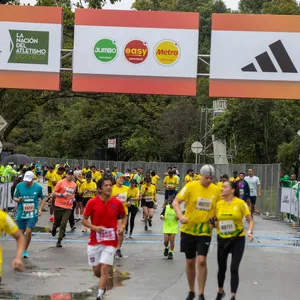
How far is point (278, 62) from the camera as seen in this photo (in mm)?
23594

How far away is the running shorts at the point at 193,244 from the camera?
10.9 metres

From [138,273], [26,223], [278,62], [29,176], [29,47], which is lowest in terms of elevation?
[138,273]

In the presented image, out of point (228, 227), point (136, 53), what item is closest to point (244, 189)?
point (136, 53)

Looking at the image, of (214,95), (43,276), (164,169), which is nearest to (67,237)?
(214,95)

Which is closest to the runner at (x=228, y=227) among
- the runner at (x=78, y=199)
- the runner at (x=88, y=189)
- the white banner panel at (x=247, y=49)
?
the white banner panel at (x=247, y=49)

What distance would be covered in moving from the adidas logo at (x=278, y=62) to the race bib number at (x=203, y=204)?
42.5 ft

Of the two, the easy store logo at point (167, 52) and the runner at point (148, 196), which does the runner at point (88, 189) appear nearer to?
the runner at point (148, 196)

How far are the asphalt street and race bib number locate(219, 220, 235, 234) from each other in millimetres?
1152

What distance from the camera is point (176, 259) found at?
16.7 m

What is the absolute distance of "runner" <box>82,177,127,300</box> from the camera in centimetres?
1073

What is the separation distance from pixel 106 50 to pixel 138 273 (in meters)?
11.0

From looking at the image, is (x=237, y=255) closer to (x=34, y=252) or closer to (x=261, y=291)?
(x=261, y=291)

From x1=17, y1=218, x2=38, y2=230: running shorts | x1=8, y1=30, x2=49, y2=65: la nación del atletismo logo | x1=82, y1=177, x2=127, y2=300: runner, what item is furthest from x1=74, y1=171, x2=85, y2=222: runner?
x1=82, y1=177, x2=127, y2=300: runner

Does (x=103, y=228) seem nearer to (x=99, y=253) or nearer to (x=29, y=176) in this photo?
(x=99, y=253)
